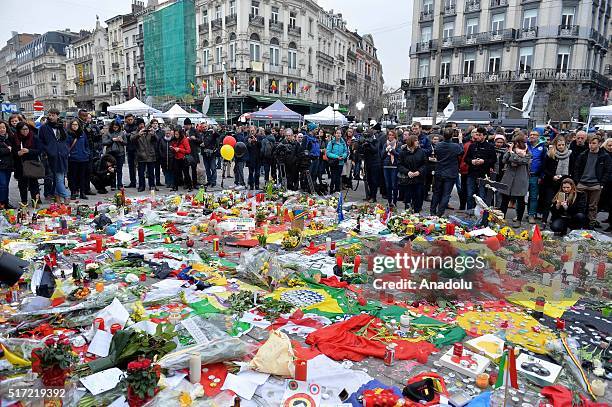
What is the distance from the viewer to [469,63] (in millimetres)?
36938

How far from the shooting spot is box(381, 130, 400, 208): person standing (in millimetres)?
9812

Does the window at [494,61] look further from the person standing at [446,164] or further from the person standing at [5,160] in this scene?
the person standing at [5,160]

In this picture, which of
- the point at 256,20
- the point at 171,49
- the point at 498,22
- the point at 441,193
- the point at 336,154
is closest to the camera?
the point at 441,193

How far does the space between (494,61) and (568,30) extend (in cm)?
553

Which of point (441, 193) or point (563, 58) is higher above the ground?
point (563, 58)

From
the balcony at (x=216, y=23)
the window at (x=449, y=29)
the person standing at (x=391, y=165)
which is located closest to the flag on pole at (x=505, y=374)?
the person standing at (x=391, y=165)

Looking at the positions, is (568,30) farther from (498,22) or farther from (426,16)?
(426,16)

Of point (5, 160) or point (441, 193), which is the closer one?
point (5, 160)

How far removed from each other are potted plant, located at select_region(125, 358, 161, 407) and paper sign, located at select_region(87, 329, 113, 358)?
857 millimetres

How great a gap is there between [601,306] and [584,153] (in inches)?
170

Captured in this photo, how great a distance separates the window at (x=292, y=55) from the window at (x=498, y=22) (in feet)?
59.5

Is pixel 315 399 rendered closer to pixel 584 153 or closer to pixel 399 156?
pixel 399 156

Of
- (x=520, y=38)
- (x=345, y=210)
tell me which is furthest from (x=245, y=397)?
(x=520, y=38)

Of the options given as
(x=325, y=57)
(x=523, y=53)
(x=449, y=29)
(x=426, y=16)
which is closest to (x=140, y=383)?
(x=523, y=53)
